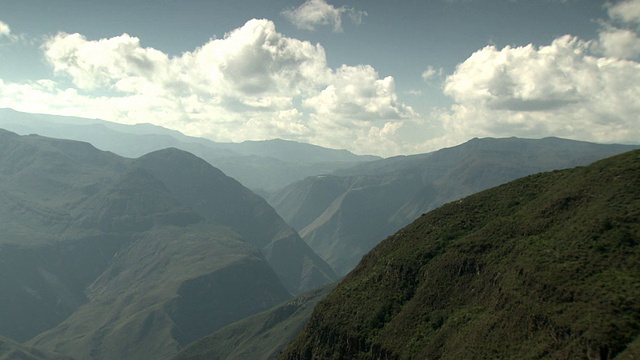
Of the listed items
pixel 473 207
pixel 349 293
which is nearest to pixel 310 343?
pixel 349 293

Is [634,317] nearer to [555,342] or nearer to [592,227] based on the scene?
[555,342]

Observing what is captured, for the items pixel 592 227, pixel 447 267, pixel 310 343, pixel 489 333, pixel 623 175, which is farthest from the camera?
pixel 310 343

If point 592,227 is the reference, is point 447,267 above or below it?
below

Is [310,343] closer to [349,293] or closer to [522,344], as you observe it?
[349,293]

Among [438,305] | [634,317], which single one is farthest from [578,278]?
[438,305]

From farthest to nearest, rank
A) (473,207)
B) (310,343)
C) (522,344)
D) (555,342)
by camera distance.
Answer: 1. (473,207)
2. (310,343)
3. (522,344)
4. (555,342)

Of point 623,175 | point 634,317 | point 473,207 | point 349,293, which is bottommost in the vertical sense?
point 349,293

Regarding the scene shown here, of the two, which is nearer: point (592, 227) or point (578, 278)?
point (578, 278)
